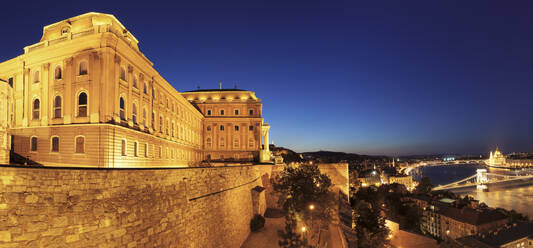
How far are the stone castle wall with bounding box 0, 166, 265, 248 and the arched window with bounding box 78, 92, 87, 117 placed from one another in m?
12.7

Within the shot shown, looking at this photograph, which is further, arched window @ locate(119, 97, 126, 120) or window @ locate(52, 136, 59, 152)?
arched window @ locate(119, 97, 126, 120)

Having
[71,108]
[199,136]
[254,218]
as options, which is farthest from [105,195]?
[199,136]

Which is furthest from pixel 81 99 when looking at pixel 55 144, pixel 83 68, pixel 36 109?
pixel 36 109

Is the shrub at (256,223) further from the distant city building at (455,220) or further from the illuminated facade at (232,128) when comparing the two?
the distant city building at (455,220)

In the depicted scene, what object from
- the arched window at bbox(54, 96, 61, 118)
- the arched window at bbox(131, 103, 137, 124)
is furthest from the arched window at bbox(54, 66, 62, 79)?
the arched window at bbox(131, 103, 137, 124)

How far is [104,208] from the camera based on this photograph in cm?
859

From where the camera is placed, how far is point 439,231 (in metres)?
67.9

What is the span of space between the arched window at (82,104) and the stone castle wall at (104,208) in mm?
12660

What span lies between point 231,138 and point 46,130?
33.1 metres

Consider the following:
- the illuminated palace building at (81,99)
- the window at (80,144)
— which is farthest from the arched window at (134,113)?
the window at (80,144)

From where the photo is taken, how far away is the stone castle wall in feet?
23.1

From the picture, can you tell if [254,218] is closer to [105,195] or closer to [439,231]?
[105,195]

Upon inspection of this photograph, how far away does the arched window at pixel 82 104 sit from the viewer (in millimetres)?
20114

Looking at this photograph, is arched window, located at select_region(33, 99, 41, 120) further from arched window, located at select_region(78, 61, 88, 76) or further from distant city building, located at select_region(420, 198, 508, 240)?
distant city building, located at select_region(420, 198, 508, 240)
